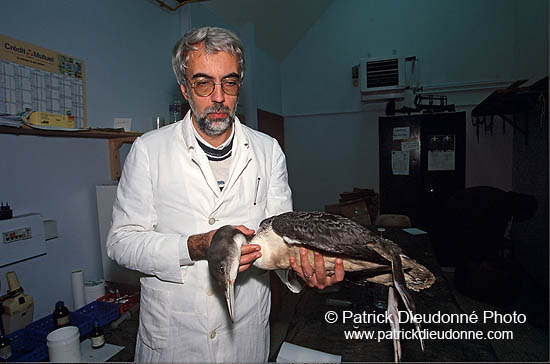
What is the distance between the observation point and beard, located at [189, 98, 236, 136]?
1438 mm

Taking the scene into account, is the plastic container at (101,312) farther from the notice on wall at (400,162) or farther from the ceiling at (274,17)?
the notice on wall at (400,162)

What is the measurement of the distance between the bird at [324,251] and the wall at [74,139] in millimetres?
1661

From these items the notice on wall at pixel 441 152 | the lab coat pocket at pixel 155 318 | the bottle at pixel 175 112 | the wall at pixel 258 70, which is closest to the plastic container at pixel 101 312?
the lab coat pocket at pixel 155 318

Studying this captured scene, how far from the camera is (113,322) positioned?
6.72 ft

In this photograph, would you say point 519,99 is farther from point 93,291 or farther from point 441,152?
point 93,291

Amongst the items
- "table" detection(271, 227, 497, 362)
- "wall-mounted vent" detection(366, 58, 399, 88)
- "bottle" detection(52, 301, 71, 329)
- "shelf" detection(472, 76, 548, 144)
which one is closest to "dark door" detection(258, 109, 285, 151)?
"wall-mounted vent" detection(366, 58, 399, 88)

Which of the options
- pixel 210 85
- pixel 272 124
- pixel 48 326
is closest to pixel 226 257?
pixel 210 85

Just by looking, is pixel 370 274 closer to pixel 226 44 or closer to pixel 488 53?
pixel 226 44

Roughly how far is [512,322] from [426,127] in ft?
9.52

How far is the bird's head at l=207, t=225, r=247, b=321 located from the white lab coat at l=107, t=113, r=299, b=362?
272 millimetres

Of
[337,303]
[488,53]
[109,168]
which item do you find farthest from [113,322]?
[488,53]

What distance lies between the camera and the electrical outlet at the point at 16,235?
1891 millimetres

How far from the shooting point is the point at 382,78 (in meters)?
5.82

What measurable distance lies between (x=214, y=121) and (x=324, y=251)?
768 millimetres
